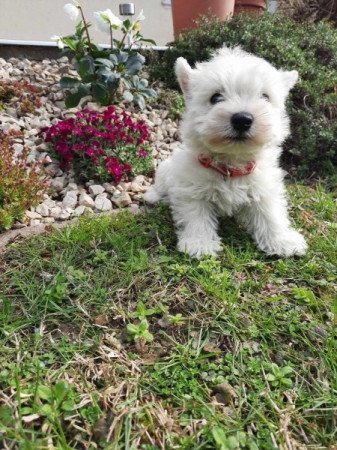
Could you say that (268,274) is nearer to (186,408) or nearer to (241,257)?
(241,257)

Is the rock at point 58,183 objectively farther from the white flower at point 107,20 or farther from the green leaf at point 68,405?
the green leaf at point 68,405

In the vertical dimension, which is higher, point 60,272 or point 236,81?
point 236,81

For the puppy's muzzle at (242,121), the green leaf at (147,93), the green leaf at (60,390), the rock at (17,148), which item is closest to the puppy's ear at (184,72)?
the puppy's muzzle at (242,121)

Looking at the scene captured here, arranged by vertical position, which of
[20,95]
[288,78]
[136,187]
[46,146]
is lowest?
[136,187]

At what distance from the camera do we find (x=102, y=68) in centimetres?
452

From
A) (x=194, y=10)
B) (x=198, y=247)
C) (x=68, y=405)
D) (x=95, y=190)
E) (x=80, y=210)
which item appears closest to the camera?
(x=68, y=405)

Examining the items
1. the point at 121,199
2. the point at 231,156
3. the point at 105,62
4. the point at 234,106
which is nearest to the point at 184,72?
the point at 234,106

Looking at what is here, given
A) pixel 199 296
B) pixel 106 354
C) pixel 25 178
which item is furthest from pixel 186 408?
pixel 25 178

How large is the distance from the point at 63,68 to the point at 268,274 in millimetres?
4148

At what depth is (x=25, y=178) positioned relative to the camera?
336cm

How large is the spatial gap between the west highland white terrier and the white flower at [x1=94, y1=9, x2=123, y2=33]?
72.3 inches

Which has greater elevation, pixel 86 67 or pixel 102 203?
pixel 86 67

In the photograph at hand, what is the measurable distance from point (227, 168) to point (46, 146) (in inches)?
84.6

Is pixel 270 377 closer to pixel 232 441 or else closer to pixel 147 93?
pixel 232 441
